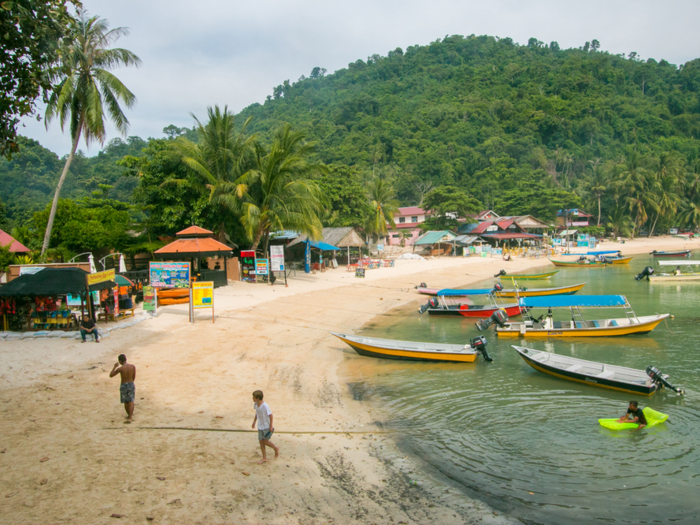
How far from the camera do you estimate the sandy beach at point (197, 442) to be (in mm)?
6062

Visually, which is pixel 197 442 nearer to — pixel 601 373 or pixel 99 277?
pixel 99 277

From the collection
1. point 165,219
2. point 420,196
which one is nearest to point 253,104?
point 420,196

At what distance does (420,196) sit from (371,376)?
76.5 m

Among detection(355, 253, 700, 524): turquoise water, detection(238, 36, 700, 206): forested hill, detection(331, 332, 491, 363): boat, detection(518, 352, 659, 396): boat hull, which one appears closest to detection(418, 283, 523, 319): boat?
Result: detection(355, 253, 700, 524): turquoise water

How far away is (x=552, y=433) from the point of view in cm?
942

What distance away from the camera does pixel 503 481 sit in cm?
767

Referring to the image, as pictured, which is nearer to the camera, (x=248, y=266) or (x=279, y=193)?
(x=279, y=193)

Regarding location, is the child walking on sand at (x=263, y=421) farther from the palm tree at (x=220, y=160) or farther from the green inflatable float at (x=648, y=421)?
the palm tree at (x=220, y=160)

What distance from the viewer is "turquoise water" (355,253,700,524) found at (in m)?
7.18

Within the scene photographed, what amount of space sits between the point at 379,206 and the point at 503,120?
73830 millimetres

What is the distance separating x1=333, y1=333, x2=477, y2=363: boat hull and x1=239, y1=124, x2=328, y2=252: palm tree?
13431 millimetres

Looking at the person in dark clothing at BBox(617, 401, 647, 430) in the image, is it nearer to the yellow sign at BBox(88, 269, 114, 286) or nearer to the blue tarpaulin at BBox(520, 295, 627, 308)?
the blue tarpaulin at BBox(520, 295, 627, 308)

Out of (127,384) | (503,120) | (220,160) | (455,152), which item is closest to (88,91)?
(220,160)

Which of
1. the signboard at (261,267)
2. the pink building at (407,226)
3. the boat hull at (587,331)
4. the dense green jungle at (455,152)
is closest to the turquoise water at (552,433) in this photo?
the boat hull at (587,331)
